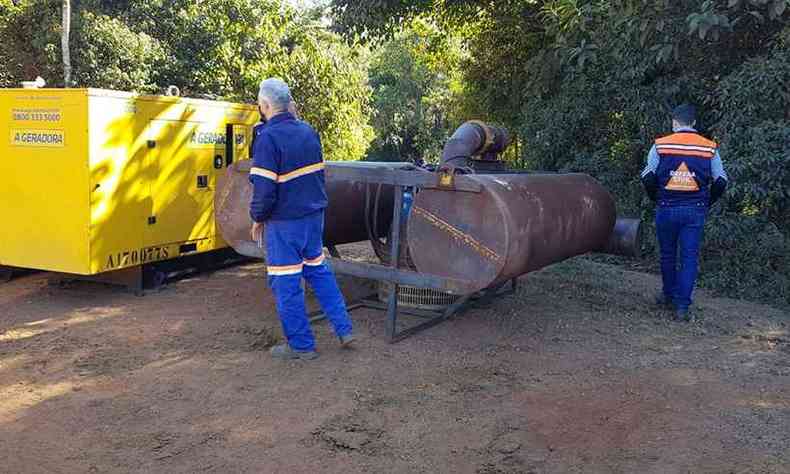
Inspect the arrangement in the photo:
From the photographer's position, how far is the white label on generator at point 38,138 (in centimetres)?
673

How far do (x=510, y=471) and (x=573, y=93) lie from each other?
321 inches

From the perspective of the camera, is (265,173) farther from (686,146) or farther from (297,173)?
(686,146)

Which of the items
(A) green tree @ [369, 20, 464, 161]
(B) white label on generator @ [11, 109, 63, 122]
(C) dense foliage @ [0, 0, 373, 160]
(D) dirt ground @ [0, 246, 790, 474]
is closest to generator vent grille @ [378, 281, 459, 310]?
(D) dirt ground @ [0, 246, 790, 474]

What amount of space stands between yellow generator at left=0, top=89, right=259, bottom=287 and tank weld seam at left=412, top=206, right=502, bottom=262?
2195 mm

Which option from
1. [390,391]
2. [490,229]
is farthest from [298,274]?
[490,229]

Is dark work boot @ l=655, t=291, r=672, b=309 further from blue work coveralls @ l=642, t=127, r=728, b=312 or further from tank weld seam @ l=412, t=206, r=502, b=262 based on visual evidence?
tank weld seam @ l=412, t=206, r=502, b=262

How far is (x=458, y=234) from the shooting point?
5.43m

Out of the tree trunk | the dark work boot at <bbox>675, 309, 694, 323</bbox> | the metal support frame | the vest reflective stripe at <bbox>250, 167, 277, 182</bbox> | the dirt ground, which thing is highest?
the tree trunk

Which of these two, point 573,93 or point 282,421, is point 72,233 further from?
point 573,93

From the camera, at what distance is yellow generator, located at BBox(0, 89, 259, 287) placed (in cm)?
670

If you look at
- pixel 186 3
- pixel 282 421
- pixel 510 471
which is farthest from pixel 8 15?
pixel 510 471

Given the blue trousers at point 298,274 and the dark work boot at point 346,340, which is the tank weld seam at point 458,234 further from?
the dark work boot at point 346,340

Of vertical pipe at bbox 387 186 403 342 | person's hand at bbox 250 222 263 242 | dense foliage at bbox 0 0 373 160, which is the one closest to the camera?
person's hand at bbox 250 222 263 242

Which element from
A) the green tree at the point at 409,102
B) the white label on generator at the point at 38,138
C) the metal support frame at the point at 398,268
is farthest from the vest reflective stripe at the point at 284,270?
the green tree at the point at 409,102
